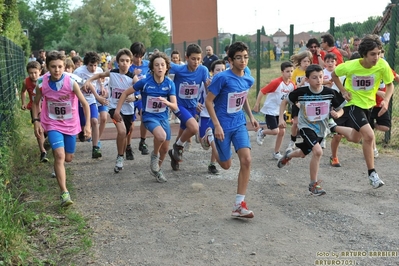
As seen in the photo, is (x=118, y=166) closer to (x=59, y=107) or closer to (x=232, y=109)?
(x=59, y=107)

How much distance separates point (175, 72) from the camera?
8.32m

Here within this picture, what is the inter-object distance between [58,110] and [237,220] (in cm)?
260

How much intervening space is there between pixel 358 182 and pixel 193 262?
3.57 meters

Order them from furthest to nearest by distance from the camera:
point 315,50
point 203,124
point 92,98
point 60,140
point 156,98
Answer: point 315,50, point 92,98, point 203,124, point 156,98, point 60,140

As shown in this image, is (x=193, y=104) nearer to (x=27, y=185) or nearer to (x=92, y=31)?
(x=27, y=185)

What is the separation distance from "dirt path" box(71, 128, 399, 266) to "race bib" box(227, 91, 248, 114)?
1176 millimetres

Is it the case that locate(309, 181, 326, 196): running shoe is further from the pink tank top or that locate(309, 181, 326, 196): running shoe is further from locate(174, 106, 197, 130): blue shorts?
the pink tank top

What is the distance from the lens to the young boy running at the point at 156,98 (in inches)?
289

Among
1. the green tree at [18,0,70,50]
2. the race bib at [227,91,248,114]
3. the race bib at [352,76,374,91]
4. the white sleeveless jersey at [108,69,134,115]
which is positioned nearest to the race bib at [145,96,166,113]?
the white sleeveless jersey at [108,69,134,115]

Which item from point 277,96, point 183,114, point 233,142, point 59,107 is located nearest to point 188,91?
point 183,114

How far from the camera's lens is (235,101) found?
6.00m

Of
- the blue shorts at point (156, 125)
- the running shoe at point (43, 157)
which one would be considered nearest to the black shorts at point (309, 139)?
the blue shorts at point (156, 125)

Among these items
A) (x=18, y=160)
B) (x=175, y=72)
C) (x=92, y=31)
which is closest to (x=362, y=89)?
(x=175, y=72)

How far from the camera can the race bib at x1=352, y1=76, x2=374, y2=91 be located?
713 centimetres
